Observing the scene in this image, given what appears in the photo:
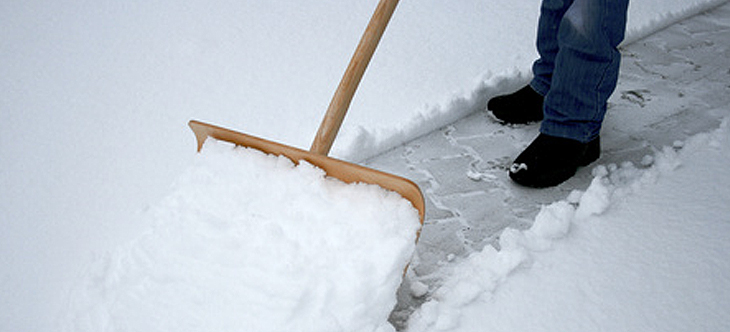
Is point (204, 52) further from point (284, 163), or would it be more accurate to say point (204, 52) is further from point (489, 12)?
point (489, 12)

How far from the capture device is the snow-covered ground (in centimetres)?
120

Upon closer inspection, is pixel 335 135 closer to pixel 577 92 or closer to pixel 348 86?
pixel 348 86

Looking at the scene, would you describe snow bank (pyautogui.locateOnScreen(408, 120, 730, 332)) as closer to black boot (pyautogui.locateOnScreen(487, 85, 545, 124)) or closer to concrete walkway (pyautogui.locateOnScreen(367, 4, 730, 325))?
concrete walkway (pyautogui.locateOnScreen(367, 4, 730, 325))

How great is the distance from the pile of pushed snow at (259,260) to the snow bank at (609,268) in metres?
0.24

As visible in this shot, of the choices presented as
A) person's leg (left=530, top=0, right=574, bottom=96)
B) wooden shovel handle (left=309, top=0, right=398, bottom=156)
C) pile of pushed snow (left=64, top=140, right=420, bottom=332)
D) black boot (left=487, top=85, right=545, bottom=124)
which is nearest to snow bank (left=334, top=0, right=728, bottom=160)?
black boot (left=487, top=85, right=545, bottom=124)

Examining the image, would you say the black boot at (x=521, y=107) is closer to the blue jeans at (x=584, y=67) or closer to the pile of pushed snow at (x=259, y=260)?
the blue jeans at (x=584, y=67)

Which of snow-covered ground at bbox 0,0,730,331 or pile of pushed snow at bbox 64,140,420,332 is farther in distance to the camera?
snow-covered ground at bbox 0,0,730,331

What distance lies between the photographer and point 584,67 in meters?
1.44

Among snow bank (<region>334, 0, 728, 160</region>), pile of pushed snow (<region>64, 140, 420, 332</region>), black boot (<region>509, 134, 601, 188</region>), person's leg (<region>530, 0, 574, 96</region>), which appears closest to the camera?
pile of pushed snow (<region>64, 140, 420, 332</region>)

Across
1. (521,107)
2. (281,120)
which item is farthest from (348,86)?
(521,107)

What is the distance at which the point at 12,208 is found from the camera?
1.50 metres

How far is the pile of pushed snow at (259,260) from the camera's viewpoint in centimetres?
96

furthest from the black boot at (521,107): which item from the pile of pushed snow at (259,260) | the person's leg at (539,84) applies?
the pile of pushed snow at (259,260)

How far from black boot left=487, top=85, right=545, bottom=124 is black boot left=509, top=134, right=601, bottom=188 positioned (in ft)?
1.18
